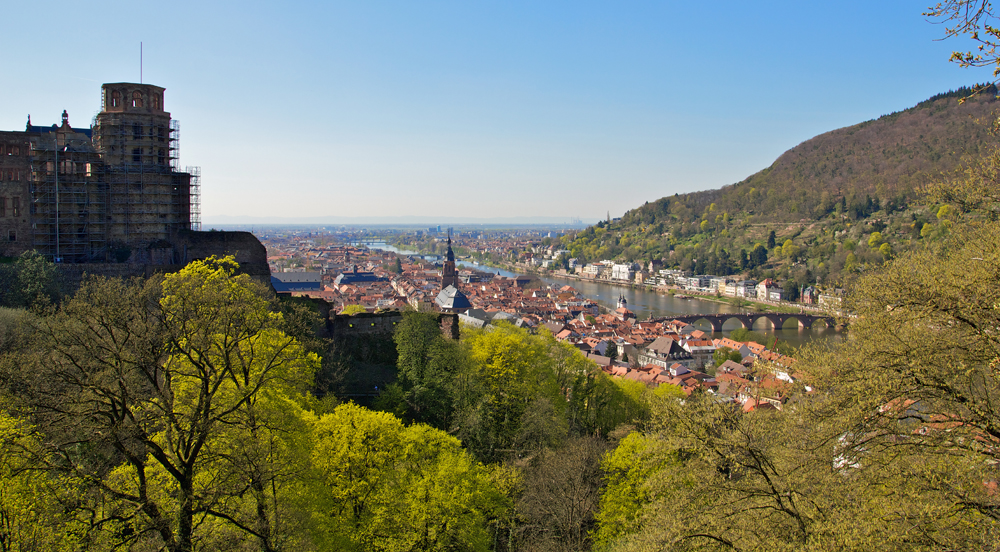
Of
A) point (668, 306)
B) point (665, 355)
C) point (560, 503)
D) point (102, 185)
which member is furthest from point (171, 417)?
point (668, 306)

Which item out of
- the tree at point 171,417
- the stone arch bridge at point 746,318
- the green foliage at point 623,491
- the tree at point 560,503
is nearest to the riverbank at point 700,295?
the stone arch bridge at point 746,318

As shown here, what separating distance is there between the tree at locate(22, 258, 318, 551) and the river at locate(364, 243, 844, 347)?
4136 cm

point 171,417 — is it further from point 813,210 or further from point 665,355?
point 813,210

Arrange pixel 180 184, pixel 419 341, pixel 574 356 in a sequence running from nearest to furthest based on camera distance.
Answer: pixel 419 341
pixel 180 184
pixel 574 356

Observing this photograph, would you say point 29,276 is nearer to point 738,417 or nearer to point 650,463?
point 650,463

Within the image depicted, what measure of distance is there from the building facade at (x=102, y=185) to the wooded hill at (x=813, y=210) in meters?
70.5

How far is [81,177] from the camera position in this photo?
1897 centimetres

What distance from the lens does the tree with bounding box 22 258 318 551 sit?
6.27m

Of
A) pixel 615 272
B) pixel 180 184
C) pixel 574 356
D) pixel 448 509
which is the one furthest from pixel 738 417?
pixel 615 272

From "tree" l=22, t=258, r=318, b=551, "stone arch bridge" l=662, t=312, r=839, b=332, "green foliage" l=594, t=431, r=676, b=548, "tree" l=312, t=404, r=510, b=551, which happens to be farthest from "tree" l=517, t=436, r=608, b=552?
"stone arch bridge" l=662, t=312, r=839, b=332

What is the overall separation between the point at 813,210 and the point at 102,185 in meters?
114

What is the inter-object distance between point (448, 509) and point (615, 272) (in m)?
99.0

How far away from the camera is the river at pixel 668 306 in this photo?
175ft

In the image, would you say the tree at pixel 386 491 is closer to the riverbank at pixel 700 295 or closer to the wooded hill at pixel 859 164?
the riverbank at pixel 700 295
